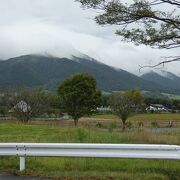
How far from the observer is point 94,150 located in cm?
991

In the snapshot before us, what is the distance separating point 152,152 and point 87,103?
52.2 meters

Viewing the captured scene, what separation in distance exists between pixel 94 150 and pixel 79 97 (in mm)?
51827

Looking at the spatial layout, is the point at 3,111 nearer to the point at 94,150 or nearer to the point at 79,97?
the point at 79,97

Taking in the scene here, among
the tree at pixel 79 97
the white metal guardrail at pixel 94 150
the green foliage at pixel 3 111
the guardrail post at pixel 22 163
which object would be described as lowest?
the guardrail post at pixel 22 163

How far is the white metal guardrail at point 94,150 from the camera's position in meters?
9.48

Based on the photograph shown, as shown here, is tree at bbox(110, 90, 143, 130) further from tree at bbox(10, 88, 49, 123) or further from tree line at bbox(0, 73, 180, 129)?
tree at bbox(10, 88, 49, 123)

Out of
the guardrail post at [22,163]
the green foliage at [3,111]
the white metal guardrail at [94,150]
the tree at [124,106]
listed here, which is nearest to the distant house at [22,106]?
the green foliage at [3,111]

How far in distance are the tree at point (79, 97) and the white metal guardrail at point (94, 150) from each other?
4991 cm

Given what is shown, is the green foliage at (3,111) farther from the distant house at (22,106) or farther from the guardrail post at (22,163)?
the guardrail post at (22,163)

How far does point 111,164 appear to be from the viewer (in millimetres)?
11016

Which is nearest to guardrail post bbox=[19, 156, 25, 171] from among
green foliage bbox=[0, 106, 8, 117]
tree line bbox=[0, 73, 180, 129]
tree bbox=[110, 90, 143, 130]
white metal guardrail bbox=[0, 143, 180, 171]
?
white metal guardrail bbox=[0, 143, 180, 171]

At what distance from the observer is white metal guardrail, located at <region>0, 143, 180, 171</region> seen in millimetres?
9484

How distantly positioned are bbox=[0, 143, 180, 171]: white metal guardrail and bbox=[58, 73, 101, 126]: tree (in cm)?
4991

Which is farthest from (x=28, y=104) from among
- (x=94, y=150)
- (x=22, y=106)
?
(x=94, y=150)
